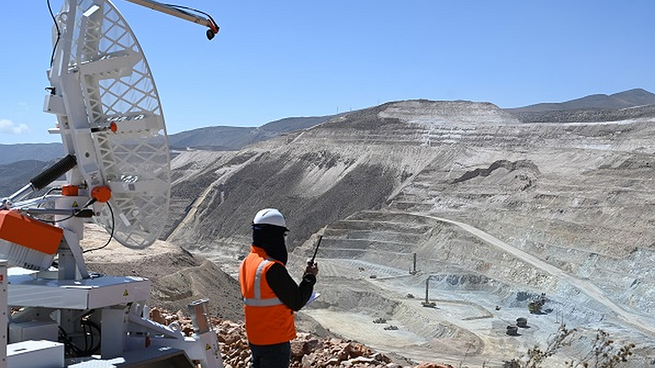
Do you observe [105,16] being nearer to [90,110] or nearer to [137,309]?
[90,110]

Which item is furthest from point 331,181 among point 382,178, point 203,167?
point 203,167

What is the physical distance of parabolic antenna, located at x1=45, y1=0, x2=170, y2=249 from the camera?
22.5 ft

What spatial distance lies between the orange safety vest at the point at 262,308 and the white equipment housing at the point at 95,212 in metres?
1.90

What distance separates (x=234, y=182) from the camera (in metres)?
60.6

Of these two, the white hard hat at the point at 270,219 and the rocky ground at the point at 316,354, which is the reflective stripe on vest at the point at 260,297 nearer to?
the white hard hat at the point at 270,219

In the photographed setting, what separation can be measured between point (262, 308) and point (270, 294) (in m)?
0.12

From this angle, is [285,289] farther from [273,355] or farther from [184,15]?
[184,15]

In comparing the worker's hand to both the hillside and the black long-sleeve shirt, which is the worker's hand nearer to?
the black long-sleeve shirt

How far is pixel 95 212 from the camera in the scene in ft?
22.8

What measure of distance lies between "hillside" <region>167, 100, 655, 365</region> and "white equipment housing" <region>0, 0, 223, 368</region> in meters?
17.2

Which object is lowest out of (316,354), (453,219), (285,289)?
(453,219)

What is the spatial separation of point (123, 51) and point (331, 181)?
48.3 metres

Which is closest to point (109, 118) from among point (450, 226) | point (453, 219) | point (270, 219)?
point (270, 219)

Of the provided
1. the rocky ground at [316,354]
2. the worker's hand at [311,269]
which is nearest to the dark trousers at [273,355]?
the worker's hand at [311,269]
